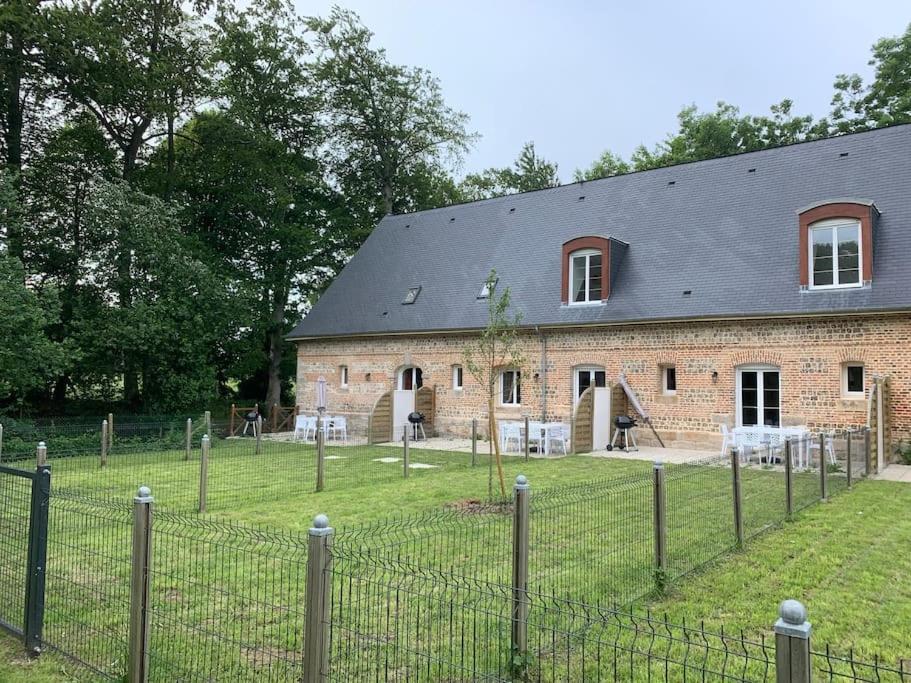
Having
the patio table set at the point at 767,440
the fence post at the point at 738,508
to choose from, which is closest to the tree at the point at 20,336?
the fence post at the point at 738,508

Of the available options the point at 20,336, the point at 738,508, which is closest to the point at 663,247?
the point at 738,508

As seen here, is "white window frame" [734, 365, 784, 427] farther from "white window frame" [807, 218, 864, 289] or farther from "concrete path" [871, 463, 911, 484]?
"concrete path" [871, 463, 911, 484]

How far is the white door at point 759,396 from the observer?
15.2 m

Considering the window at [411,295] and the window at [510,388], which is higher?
the window at [411,295]

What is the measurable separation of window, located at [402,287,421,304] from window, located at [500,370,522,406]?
14.4ft

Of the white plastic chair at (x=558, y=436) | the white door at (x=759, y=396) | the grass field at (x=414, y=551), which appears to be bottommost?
the grass field at (x=414, y=551)

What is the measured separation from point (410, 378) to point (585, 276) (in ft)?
21.9

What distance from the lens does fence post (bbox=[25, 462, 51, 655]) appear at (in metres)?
4.34

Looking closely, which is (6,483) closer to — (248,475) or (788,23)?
(248,475)

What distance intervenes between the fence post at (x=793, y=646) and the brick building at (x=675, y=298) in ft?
45.4

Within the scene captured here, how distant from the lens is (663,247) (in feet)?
59.9

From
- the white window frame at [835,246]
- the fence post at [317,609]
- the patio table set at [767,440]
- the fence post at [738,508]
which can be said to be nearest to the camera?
the fence post at [317,609]

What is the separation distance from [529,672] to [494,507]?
471 cm

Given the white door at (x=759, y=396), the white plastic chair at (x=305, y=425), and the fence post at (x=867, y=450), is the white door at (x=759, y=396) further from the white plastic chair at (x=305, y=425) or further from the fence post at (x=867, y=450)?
the white plastic chair at (x=305, y=425)
